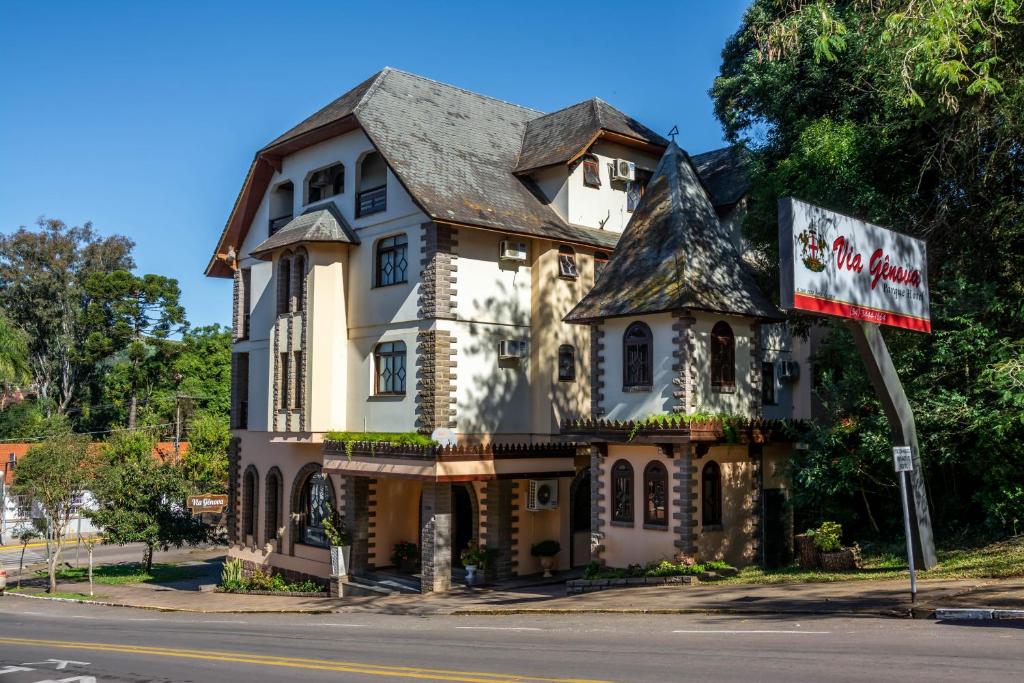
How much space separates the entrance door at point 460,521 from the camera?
2783 centimetres

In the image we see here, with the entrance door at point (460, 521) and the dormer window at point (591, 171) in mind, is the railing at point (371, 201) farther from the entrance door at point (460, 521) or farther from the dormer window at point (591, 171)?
the entrance door at point (460, 521)

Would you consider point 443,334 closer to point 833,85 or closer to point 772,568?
point 772,568

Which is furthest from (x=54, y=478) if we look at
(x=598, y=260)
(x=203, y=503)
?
(x=598, y=260)

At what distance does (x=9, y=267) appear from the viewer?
191ft

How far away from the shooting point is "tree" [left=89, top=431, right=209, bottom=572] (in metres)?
33.1

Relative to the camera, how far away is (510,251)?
25750 millimetres

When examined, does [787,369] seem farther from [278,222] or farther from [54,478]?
[54,478]

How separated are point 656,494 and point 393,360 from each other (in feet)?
27.6

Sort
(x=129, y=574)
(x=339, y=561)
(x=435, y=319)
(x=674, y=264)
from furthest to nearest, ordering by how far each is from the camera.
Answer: (x=129, y=574) < (x=339, y=561) < (x=435, y=319) < (x=674, y=264)

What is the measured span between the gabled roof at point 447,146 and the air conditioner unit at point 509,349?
9.79ft

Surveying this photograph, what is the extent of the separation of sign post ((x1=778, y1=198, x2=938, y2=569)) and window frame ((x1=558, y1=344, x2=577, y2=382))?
10821 millimetres

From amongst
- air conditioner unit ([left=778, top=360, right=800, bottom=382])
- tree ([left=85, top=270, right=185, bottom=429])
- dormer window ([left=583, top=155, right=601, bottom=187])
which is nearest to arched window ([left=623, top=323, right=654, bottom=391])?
air conditioner unit ([left=778, top=360, right=800, bottom=382])

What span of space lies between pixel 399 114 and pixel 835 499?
16.0m

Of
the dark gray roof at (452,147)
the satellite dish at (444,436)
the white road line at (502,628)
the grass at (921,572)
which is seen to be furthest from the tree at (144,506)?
the grass at (921,572)
